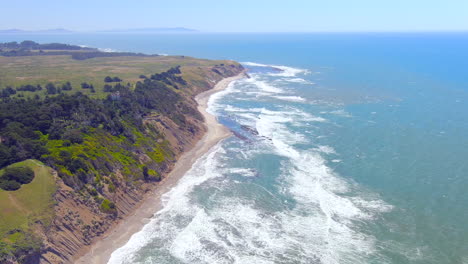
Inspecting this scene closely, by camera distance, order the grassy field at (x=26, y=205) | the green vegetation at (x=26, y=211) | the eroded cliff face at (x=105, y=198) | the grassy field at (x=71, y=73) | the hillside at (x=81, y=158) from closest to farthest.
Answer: the green vegetation at (x=26, y=211) < the grassy field at (x=26, y=205) < the hillside at (x=81, y=158) < the eroded cliff face at (x=105, y=198) < the grassy field at (x=71, y=73)

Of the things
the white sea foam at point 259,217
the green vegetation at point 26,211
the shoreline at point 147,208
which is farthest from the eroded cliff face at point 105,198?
the white sea foam at point 259,217

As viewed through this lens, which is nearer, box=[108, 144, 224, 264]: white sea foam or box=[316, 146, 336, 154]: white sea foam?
box=[108, 144, 224, 264]: white sea foam


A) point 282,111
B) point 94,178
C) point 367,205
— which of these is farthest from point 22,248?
point 282,111

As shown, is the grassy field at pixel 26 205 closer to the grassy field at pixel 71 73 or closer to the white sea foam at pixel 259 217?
the white sea foam at pixel 259 217

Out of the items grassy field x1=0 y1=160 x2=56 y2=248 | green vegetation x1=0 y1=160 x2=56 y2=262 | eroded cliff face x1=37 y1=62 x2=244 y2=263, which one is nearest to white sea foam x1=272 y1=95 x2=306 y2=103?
eroded cliff face x1=37 y1=62 x2=244 y2=263

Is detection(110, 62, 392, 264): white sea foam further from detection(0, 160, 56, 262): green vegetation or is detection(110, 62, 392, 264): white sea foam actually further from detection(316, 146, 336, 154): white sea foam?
detection(0, 160, 56, 262): green vegetation

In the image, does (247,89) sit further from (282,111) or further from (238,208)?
(238,208)

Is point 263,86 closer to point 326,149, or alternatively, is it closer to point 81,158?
point 326,149

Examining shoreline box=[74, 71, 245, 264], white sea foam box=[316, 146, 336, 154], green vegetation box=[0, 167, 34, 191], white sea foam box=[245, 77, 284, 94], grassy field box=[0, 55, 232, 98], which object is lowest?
shoreline box=[74, 71, 245, 264]

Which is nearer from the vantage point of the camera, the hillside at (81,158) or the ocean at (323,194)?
the hillside at (81,158)
